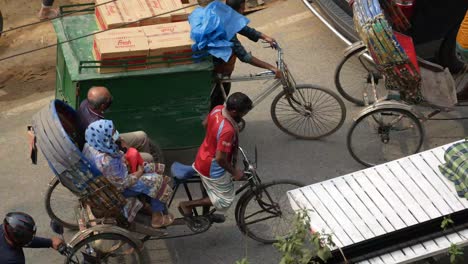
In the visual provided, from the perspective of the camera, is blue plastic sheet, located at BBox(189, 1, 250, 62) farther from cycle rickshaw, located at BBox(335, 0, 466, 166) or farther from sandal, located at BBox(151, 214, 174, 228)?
sandal, located at BBox(151, 214, 174, 228)

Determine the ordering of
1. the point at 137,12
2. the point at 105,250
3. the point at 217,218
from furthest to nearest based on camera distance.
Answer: the point at 137,12 → the point at 217,218 → the point at 105,250

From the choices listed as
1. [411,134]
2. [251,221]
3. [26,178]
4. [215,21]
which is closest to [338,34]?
[411,134]

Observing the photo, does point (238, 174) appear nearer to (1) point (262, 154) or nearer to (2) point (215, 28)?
(2) point (215, 28)

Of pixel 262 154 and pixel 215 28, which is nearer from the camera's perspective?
pixel 215 28

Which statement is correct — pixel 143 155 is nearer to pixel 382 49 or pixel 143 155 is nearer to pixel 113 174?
pixel 113 174

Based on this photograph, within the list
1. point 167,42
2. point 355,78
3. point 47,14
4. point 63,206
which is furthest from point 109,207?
point 47,14

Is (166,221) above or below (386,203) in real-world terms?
below

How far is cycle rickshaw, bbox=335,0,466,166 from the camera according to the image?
6.95 metres

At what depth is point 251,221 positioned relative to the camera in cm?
654

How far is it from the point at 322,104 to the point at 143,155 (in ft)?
7.02

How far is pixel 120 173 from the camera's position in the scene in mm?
5672

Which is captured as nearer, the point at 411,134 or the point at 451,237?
the point at 451,237

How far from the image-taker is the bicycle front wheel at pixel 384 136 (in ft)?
23.7

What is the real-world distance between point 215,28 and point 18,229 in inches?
96.9
